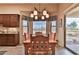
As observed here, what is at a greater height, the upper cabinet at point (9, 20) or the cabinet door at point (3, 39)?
the upper cabinet at point (9, 20)

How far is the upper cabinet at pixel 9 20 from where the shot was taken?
10.7 metres

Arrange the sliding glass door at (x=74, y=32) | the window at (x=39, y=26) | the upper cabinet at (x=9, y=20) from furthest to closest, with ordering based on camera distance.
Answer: the window at (x=39, y=26) → the upper cabinet at (x=9, y=20) → the sliding glass door at (x=74, y=32)

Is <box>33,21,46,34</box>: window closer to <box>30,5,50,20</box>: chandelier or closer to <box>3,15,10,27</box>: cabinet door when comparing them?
<box>3,15,10,27</box>: cabinet door

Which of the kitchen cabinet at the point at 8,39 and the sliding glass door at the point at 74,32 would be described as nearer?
the sliding glass door at the point at 74,32

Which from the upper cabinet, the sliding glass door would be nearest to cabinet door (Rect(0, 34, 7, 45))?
the upper cabinet

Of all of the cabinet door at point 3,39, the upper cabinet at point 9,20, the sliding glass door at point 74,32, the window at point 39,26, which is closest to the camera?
the sliding glass door at point 74,32

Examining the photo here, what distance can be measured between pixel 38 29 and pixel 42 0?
36.2 ft

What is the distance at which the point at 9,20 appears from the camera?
1073cm

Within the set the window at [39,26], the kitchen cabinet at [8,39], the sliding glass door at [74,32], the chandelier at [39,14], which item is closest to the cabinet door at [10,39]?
the kitchen cabinet at [8,39]

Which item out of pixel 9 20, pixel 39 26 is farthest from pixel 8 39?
pixel 39 26

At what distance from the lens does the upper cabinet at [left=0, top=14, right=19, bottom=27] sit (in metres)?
10.7

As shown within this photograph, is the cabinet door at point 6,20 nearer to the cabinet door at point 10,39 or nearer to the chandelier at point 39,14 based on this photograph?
the cabinet door at point 10,39
